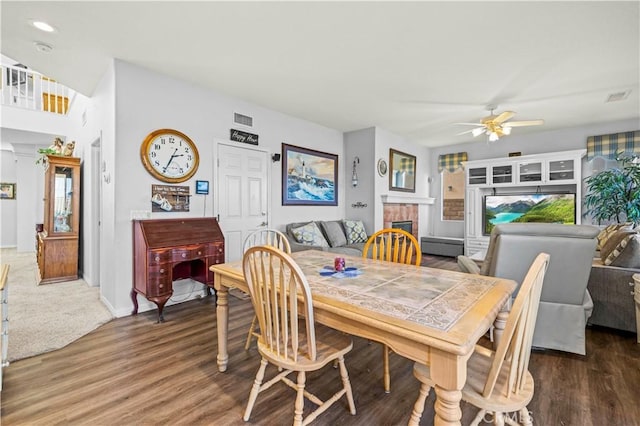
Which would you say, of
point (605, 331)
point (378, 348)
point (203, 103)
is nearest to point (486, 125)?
point (605, 331)

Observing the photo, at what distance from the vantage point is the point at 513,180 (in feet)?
19.7

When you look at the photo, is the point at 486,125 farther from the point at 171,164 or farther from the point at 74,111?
the point at 74,111

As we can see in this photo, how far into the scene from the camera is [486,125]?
4.11m

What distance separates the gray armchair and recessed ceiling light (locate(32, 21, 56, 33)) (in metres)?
4.08

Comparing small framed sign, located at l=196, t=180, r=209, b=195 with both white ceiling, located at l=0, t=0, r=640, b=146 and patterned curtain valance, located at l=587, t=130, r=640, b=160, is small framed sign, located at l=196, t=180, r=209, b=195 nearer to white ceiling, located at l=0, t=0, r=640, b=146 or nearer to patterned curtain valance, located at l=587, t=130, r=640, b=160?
white ceiling, located at l=0, t=0, r=640, b=146

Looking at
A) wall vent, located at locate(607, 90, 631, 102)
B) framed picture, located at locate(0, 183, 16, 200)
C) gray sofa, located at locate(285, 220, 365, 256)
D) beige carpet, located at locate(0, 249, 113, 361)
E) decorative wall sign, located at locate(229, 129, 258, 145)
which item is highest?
wall vent, located at locate(607, 90, 631, 102)

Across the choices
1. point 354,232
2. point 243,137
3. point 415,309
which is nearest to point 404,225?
point 354,232

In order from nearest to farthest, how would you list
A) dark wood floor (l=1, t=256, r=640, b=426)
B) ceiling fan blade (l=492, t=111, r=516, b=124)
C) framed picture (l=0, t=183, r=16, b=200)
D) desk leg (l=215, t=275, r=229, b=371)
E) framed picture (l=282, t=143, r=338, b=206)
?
dark wood floor (l=1, t=256, r=640, b=426) → desk leg (l=215, t=275, r=229, b=371) → ceiling fan blade (l=492, t=111, r=516, b=124) → framed picture (l=282, t=143, r=338, b=206) → framed picture (l=0, t=183, r=16, b=200)

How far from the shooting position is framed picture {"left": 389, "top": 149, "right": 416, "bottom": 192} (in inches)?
236

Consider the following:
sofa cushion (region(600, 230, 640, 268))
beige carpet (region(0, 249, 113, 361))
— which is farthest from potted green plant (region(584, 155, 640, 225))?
beige carpet (region(0, 249, 113, 361))

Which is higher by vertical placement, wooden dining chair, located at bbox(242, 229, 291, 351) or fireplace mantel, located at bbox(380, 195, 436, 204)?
fireplace mantel, located at bbox(380, 195, 436, 204)

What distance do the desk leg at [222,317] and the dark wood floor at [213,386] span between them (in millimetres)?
89

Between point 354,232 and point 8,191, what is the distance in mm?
9144

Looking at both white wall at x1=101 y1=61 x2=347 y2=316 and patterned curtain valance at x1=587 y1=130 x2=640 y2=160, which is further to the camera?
patterned curtain valance at x1=587 y1=130 x2=640 y2=160
